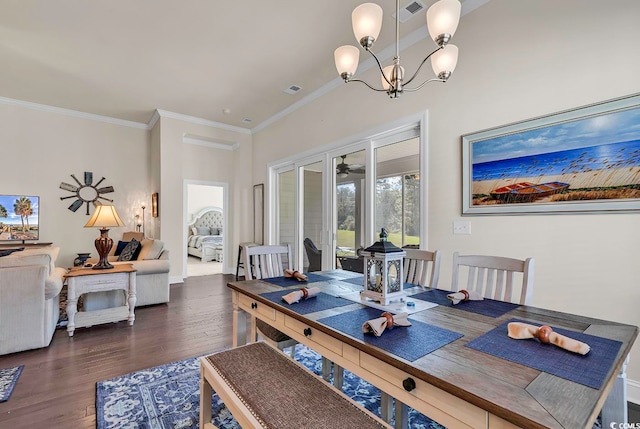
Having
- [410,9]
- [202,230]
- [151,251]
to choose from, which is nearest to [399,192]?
[410,9]

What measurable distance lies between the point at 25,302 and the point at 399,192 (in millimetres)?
3873

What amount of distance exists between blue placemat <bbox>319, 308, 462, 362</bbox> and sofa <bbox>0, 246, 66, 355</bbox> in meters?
3.00

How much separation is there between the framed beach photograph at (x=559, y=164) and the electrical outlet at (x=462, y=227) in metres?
0.10

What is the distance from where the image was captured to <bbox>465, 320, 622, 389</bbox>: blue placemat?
0.90 meters

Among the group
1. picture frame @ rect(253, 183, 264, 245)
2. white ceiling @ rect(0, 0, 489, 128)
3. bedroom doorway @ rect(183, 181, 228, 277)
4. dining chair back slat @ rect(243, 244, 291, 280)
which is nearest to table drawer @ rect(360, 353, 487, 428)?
dining chair back slat @ rect(243, 244, 291, 280)

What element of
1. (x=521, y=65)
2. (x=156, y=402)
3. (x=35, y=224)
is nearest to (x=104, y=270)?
(x=156, y=402)

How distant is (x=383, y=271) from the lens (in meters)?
1.56

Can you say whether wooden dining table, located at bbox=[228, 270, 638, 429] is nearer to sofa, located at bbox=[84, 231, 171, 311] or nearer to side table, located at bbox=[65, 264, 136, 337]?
side table, located at bbox=[65, 264, 136, 337]

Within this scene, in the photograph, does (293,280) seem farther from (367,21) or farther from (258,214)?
(258,214)

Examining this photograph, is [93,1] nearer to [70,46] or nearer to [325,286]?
[70,46]

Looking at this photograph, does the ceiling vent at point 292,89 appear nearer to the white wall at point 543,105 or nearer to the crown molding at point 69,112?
the white wall at point 543,105

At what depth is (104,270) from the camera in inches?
137

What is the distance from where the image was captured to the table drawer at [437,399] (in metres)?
0.83

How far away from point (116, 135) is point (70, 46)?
120 inches
